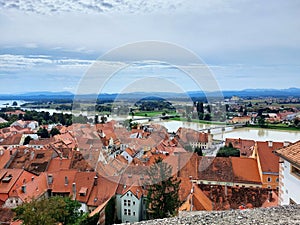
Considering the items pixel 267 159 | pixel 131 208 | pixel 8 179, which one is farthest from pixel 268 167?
pixel 8 179

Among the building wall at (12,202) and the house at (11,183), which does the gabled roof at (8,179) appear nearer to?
the house at (11,183)

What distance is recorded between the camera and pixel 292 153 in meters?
4.40

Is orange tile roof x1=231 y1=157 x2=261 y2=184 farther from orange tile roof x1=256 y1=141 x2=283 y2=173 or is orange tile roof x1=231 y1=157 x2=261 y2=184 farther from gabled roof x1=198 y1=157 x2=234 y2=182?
orange tile roof x1=256 y1=141 x2=283 y2=173

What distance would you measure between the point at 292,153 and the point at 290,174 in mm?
298

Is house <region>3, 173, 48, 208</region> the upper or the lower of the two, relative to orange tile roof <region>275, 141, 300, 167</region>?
lower

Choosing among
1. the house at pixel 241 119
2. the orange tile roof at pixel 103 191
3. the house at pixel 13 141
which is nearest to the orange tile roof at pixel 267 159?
the orange tile roof at pixel 103 191

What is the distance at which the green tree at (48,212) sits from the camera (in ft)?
24.7

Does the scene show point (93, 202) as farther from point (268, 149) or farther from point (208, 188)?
point (268, 149)

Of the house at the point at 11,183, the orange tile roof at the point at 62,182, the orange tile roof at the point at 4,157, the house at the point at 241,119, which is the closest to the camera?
the house at the point at 11,183

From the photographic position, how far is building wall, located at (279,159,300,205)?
4238mm

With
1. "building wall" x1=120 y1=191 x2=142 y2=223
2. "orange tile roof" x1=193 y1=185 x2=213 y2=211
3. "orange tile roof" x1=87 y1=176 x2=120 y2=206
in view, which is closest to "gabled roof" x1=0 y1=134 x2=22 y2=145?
"orange tile roof" x1=87 y1=176 x2=120 y2=206

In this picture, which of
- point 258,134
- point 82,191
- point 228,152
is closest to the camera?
point 82,191

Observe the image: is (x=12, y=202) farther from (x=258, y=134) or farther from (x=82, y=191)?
(x=258, y=134)

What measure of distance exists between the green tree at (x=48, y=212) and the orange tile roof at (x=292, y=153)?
567 centimetres
